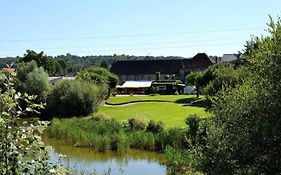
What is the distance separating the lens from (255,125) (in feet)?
29.8

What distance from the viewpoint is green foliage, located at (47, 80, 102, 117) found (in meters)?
39.7

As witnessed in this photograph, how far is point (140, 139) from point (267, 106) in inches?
640

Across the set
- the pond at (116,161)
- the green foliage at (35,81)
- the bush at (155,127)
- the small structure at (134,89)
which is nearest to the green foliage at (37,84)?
the green foliage at (35,81)

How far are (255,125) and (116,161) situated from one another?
47.1 ft

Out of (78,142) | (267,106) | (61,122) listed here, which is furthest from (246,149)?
(61,122)

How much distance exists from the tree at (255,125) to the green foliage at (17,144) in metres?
5.94

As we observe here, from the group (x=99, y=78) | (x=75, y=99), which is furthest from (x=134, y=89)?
(x=75, y=99)

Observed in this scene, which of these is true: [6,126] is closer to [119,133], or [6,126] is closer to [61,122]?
[119,133]

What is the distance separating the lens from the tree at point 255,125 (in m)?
8.89

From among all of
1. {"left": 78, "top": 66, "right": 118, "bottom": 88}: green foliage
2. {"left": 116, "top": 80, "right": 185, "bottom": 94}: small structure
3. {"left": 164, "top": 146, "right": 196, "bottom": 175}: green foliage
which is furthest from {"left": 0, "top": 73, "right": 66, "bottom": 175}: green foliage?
{"left": 116, "top": 80, "right": 185, "bottom": 94}: small structure

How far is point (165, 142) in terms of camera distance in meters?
23.9

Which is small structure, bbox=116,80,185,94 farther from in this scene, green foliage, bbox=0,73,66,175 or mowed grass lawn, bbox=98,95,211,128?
green foliage, bbox=0,73,66,175

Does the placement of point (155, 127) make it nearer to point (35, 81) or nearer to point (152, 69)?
point (35, 81)

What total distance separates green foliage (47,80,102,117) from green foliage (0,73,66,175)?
35607mm
